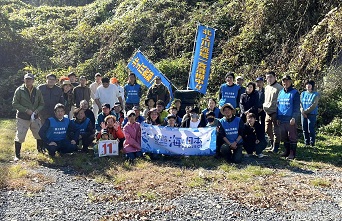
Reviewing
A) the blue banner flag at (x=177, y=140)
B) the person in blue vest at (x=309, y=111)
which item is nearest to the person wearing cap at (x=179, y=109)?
the blue banner flag at (x=177, y=140)

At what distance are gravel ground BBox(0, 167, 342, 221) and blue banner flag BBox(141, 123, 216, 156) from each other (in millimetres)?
2181

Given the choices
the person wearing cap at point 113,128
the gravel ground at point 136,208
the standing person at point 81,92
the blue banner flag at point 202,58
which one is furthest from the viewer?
the blue banner flag at point 202,58

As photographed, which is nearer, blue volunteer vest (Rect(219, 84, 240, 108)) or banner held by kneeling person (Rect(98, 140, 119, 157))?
banner held by kneeling person (Rect(98, 140, 119, 157))

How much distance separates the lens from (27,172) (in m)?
7.52

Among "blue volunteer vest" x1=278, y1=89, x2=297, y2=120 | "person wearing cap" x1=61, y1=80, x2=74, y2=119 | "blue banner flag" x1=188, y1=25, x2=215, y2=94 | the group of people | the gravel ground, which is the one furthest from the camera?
"blue banner flag" x1=188, y1=25, x2=215, y2=94

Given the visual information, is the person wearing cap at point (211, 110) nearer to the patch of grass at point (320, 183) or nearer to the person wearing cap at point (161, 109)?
the person wearing cap at point (161, 109)

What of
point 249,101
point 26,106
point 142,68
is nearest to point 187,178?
point 249,101

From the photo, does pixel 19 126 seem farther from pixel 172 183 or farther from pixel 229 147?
pixel 229 147

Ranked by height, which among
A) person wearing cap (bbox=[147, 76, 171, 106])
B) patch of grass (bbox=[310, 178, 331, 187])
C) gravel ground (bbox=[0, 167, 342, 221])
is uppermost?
person wearing cap (bbox=[147, 76, 171, 106])

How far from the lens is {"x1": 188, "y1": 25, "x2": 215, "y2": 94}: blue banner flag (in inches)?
460

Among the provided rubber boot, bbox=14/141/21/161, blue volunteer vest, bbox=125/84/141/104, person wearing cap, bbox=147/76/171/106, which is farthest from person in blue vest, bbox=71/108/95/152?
person wearing cap, bbox=147/76/171/106

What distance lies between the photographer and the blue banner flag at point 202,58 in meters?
Answer: 11.7

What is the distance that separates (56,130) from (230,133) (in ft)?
12.4

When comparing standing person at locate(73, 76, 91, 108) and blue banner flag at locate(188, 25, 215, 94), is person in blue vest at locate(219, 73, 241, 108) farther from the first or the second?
standing person at locate(73, 76, 91, 108)
